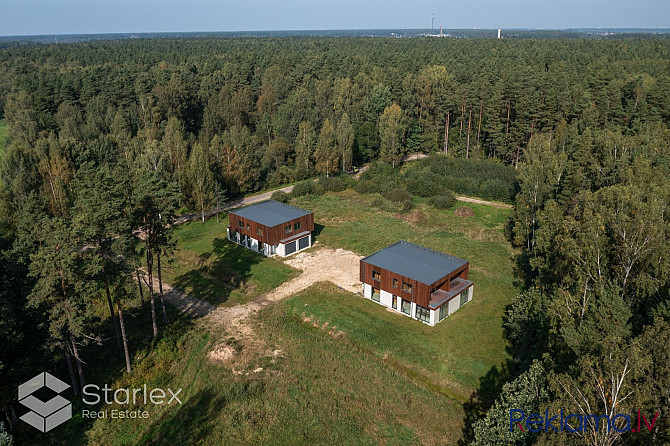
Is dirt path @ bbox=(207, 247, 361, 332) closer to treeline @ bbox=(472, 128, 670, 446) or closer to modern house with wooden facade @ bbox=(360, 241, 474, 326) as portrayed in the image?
modern house with wooden facade @ bbox=(360, 241, 474, 326)

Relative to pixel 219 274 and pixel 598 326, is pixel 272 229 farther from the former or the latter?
pixel 598 326

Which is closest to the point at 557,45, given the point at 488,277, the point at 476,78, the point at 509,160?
the point at 476,78

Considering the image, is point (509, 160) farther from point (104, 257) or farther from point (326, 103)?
point (104, 257)

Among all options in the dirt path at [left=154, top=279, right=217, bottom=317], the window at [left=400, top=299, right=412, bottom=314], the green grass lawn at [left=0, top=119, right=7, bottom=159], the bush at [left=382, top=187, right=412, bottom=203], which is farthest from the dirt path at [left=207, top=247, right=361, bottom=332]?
the green grass lawn at [left=0, top=119, right=7, bottom=159]

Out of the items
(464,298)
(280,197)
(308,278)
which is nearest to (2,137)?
(280,197)

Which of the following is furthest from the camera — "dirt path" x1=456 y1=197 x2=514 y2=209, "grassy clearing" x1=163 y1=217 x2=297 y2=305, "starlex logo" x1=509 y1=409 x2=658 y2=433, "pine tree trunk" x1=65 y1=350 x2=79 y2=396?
"dirt path" x1=456 y1=197 x2=514 y2=209

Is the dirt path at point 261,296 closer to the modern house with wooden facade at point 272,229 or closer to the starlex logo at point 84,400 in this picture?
the modern house with wooden facade at point 272,229

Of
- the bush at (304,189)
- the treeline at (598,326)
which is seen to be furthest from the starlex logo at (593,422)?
the bush at (304,189)
